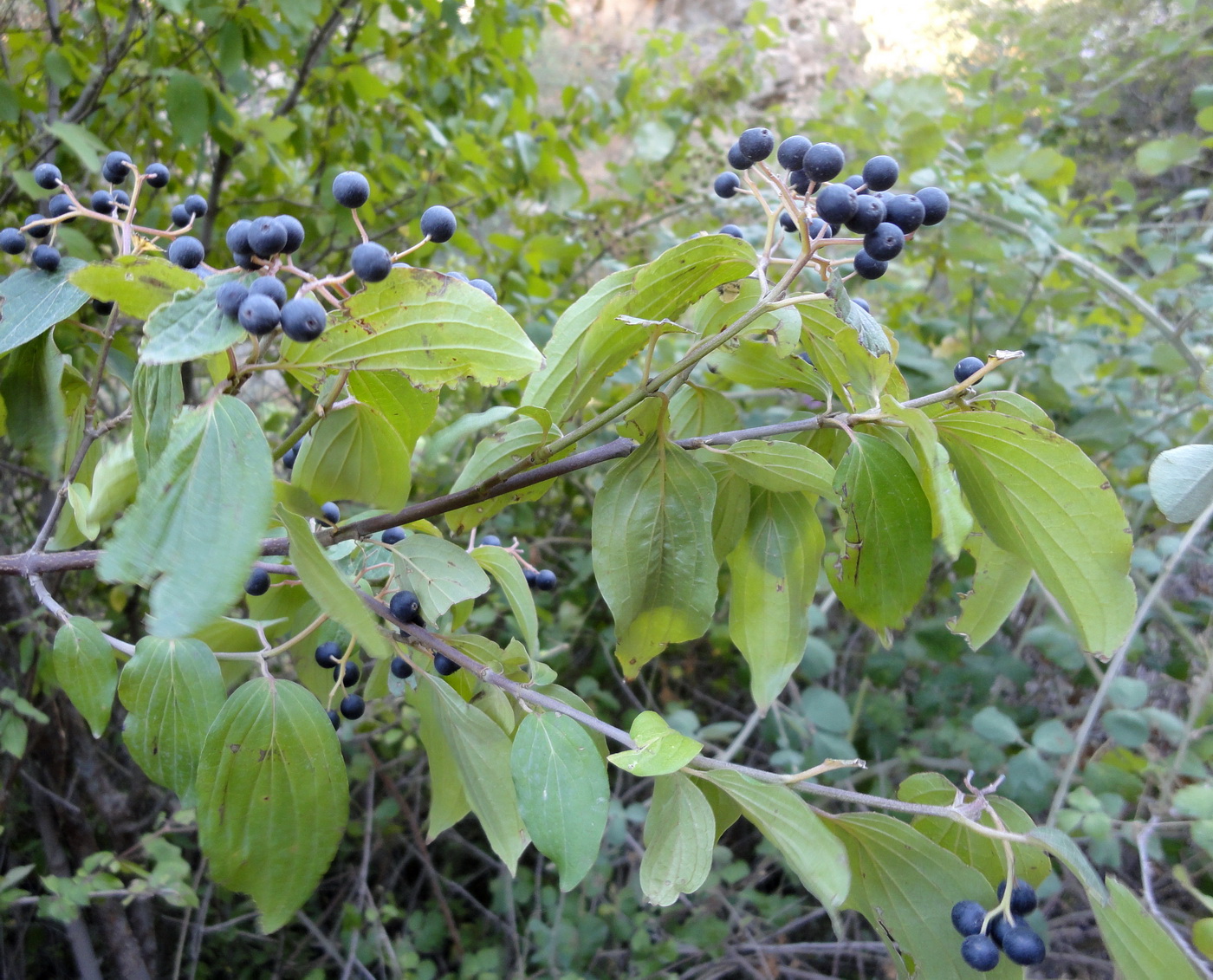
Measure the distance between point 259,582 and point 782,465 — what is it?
67 cm

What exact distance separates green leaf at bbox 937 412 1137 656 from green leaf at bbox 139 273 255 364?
0.61 m

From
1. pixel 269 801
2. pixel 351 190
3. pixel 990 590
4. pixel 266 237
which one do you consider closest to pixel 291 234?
pixel 266 237

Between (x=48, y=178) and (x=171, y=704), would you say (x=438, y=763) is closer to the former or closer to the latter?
(x=171, y=704)

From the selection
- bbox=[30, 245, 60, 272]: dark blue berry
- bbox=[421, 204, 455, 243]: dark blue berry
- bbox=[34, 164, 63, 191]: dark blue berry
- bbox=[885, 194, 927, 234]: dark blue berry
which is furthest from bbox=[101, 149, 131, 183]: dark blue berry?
bbox=[885, 194, 927, 234]: dark blue berry

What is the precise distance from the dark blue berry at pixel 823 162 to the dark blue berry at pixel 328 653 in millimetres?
865

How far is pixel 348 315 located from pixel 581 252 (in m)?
2.28

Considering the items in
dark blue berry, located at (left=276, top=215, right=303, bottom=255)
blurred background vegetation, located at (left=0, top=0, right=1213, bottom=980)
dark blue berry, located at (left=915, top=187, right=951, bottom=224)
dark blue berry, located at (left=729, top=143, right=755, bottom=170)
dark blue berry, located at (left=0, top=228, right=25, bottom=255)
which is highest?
dark blue berry, located at (left=729, top=143, right=755, bottom=170)

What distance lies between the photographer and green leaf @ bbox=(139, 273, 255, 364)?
51 centimetres

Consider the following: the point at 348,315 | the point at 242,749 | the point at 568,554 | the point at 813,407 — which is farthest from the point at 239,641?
the point at 568,554

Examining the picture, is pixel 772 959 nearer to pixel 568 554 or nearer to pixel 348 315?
pixel 568 554

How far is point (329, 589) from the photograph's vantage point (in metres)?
0.53

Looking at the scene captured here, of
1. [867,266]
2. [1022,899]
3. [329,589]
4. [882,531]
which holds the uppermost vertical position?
[867,266]

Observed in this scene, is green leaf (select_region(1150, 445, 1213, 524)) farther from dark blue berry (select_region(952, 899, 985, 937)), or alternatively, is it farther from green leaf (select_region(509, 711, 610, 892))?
green leaf (select_region(509, 711, 610, 892))

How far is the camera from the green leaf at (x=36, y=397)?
33.7 inches
